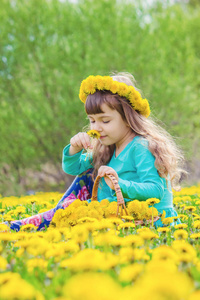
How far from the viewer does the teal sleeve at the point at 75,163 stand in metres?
3.18

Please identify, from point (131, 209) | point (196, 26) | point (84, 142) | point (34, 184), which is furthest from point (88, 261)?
point (196, 26)

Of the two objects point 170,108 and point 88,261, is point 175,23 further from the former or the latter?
point 88,261

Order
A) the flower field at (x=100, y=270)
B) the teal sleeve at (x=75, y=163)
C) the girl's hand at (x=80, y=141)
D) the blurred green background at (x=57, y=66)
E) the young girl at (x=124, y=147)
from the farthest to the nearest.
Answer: the blurred green background at (x=57, y=66) → the teal sleeve at (x=75, y=163) → the girl's hand at (x=80, y=141) → the young girl at (x=124, y=147) → the flower field at (x=100, y=270)

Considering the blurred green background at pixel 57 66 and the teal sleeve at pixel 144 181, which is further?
the blurred green background at pixel 57 66

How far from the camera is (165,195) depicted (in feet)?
9.45

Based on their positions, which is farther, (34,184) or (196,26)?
(196,26)

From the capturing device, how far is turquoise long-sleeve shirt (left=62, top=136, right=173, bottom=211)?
2.53m

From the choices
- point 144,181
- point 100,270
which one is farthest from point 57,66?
point 100,270

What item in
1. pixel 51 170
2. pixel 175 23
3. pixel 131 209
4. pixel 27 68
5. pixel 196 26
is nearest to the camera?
pixel 131 209

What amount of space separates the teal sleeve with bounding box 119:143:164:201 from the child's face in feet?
0.66

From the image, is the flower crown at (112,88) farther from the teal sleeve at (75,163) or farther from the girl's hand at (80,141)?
the teal sleeve at (75,163)

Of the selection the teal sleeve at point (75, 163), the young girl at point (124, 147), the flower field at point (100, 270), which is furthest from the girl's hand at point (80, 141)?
the flower field at point (100, 270)

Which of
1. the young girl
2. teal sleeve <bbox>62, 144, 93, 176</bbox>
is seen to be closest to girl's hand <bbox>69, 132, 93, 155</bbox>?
the young girl

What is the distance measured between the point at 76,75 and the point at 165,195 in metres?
5.83
